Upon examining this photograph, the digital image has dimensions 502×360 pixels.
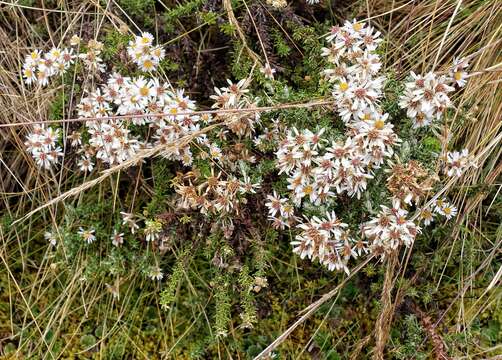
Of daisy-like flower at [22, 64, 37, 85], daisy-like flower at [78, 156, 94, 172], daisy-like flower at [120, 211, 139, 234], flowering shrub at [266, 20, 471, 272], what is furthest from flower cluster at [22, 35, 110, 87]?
flowering shrub at [266, 20, 471, 272]

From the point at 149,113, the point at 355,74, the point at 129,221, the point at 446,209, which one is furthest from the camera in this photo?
the point at 129,221

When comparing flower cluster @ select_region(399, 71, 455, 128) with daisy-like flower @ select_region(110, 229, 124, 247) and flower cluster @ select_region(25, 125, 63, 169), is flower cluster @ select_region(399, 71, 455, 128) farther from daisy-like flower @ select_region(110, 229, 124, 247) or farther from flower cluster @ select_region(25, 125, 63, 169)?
flower cluster @ select_region(25, 125, 63, 169)

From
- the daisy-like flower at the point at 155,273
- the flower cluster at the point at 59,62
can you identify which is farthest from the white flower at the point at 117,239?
the flower cluster at the point at 59,62

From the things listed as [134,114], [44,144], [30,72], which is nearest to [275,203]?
[134,114]

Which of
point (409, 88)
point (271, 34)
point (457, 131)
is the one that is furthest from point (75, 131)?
point (457, 131)

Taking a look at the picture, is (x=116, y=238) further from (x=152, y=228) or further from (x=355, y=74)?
(x=355, y=74)

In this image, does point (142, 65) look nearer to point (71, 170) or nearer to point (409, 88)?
point (71, 170)

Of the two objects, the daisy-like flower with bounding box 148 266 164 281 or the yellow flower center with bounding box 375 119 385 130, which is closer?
the yellow flower center with bounding box 375 119 385 130

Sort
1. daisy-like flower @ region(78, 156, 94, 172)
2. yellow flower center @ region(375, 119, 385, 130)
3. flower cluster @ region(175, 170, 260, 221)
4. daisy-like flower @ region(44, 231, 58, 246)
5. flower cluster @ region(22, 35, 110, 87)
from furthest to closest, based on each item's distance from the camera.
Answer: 1. daisy-like flower @ region(44, 231, 58, 246)
2. daisy-like flower @ region(78, 156, 94, 172)
3. flower cluster @ region(22, 35, 110, 87)
4. flower cluster @ region(175, 170, 260, 221)
5. yellow flower center @ region(375, 119, 385, 130)

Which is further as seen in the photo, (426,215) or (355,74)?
(426,215)
